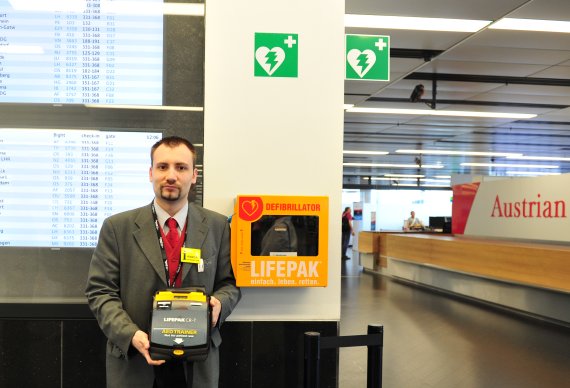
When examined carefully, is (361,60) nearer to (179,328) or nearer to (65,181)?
(65,181)

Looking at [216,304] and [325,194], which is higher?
[325,194]

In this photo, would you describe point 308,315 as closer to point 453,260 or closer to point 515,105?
point 453,260

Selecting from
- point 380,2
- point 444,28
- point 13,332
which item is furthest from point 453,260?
point 13,332

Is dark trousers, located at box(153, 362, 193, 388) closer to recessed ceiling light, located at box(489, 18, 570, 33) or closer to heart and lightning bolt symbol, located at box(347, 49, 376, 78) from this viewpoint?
heart and lightning bolt symbol, located at box(347, 49, 376, 78)

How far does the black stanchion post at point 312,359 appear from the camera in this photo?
87.8 inches

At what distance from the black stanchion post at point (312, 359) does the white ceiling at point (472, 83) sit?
13.8 ft

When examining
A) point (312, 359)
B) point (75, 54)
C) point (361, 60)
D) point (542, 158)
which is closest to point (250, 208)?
point (312, 359)

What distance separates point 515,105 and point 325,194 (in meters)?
8.81

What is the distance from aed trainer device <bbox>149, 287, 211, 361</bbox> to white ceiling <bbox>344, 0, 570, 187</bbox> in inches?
175

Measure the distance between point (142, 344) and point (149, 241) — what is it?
382 millimetres

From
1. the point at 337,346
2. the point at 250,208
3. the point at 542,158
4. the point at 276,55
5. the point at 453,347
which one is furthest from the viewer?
the point at 542,158

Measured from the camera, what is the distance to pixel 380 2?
572 centimetres

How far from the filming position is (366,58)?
3.39m

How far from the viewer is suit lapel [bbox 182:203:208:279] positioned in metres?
2.13
